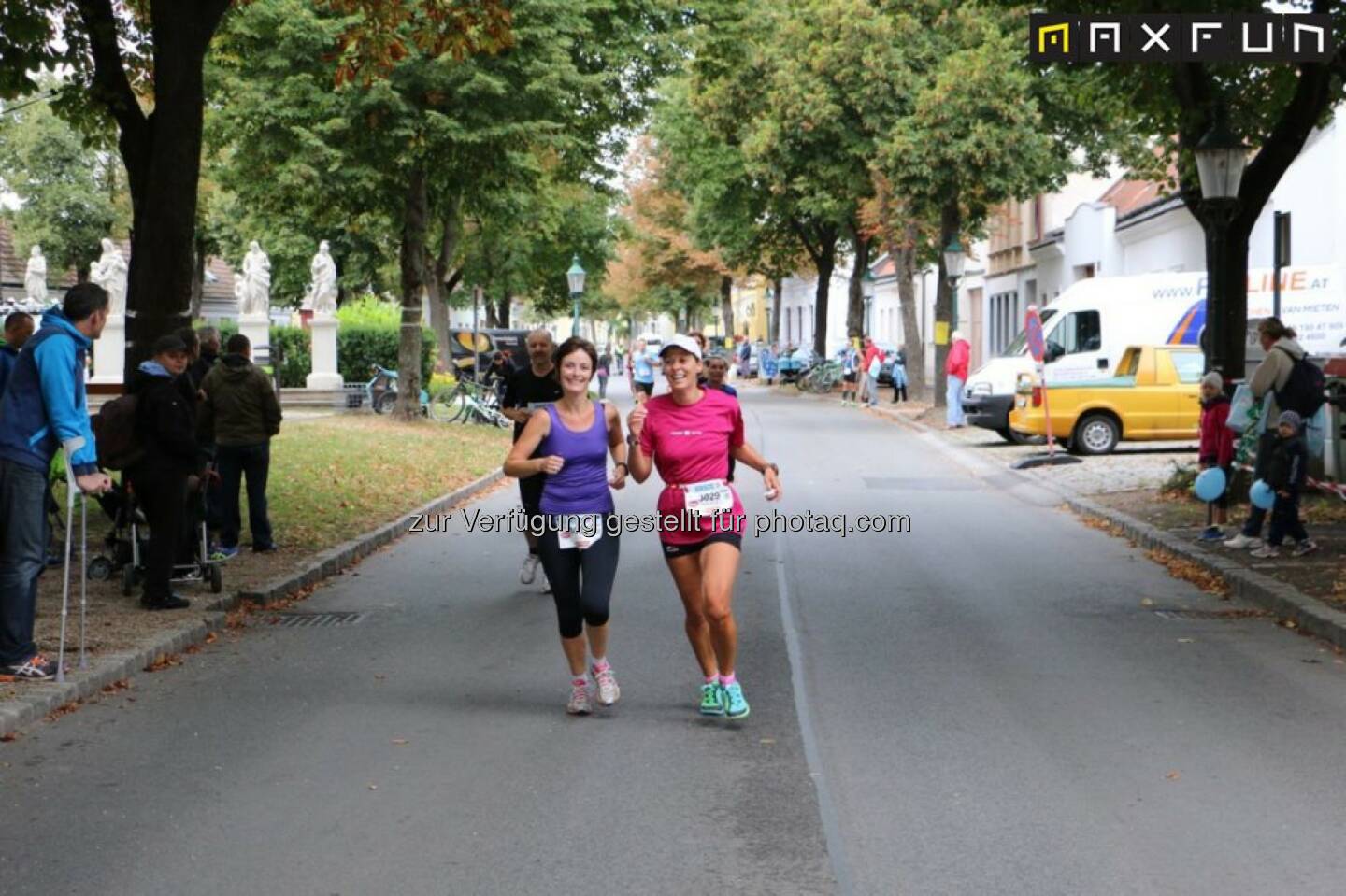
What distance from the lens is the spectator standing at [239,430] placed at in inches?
538

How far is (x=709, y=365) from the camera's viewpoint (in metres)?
11.1

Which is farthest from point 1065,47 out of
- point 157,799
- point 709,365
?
point 157,799

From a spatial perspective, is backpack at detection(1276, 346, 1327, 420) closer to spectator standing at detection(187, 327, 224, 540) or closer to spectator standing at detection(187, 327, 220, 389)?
spectator standing at detection(187, 327, 224, 540)

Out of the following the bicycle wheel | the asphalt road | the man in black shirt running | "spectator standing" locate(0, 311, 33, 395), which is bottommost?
the asphalt road

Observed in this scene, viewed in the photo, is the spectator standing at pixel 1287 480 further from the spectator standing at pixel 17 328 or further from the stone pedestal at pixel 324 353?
the stone pedestal at pixel 324 353

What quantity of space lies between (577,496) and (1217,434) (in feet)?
31.1

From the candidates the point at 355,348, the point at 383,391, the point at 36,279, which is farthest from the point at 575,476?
the point at 36,279

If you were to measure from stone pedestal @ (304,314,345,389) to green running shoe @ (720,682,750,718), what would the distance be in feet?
100

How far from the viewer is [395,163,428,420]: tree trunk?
2908 cm

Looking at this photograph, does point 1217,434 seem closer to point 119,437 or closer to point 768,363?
point 119,437

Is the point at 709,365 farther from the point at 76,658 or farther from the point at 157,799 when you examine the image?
the point at 157,799

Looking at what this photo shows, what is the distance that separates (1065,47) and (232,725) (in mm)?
9688

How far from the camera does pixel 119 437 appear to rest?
10.8 meters

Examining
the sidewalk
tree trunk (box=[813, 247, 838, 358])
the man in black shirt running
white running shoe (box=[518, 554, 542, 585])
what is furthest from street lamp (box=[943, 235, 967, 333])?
the man in black shirt running
